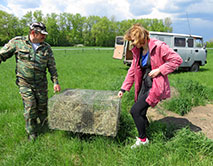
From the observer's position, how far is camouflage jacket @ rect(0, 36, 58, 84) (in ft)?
9.61

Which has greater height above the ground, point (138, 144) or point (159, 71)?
point (159, 71)

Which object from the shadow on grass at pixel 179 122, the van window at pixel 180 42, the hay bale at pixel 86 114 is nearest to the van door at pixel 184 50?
the van window at pixel 180 42

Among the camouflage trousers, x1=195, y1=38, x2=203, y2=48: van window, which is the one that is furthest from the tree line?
the camouflage trousers

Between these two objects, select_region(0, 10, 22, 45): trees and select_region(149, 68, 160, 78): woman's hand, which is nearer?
select_region(149, 68, 160, 78): woman's hand

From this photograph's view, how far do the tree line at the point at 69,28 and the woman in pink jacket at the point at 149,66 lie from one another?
65.7 metres

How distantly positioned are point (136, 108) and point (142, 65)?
2.13 ft

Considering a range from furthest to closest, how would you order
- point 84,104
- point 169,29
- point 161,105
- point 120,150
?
point 169,29 < point 161,105 < point 120,150 < point 84,104

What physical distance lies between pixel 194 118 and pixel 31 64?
3.54m

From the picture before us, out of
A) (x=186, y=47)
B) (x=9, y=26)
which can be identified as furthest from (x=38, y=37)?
(x=9, y=26)

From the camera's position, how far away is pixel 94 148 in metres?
2.72

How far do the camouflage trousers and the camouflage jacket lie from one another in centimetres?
12

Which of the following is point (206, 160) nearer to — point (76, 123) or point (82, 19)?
point (76, 123)

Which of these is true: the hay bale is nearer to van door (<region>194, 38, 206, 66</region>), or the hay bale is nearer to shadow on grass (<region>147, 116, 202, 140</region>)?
shadow on grass (<region>147, 116, 202, 140</region>)

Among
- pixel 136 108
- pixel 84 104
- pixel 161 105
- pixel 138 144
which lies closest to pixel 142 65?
pixel 136 108
